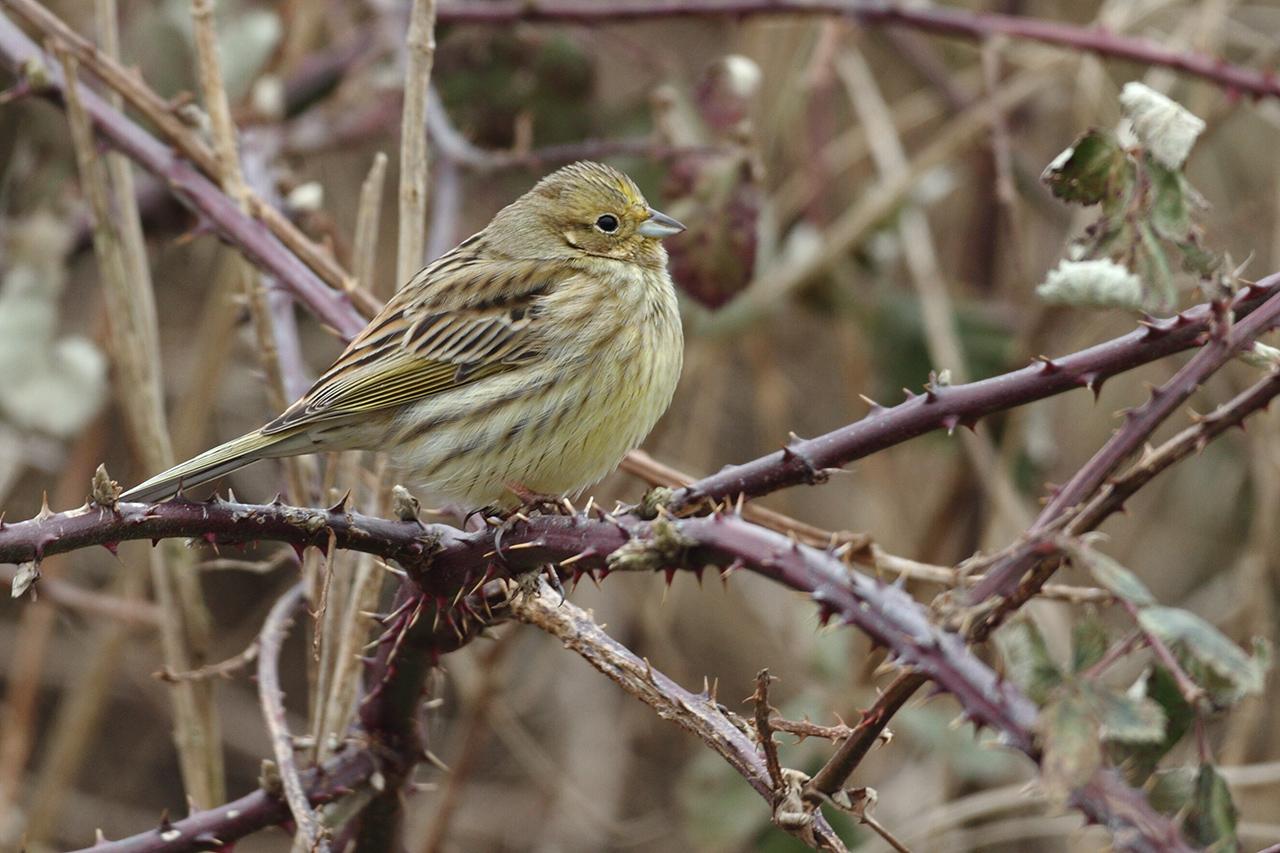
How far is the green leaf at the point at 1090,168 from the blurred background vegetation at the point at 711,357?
4.59 ft

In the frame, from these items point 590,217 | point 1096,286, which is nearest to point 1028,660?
point 1096,286

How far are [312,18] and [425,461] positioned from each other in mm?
2410

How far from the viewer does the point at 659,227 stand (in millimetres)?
3713

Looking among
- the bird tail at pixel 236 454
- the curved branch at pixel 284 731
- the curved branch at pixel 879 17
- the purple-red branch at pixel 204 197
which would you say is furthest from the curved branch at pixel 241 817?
the curved branch at pixel 879 17

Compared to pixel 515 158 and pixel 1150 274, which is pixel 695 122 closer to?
pixel 515 158

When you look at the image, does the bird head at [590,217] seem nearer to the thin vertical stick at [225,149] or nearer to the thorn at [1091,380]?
the thin vertical stick at [225,149]

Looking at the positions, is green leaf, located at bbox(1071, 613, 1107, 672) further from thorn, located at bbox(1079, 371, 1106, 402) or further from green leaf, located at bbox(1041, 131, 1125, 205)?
green leaf, located at bbox(1041, 131, 1125, 205)

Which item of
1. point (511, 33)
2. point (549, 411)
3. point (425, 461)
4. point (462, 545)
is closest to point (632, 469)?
point (549, 411)

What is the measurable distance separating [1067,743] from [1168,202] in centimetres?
115

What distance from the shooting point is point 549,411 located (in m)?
3.29

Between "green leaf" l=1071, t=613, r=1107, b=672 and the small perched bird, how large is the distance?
5.94 feet

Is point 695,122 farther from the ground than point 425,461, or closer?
farther from the ground

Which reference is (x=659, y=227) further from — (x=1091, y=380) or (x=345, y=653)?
(x=1091, y=380)

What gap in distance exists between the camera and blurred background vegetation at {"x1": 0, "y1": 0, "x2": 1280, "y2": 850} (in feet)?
14.3
